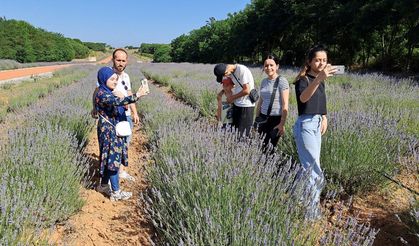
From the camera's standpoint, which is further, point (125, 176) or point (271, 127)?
point (125, 176)

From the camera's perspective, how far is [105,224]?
3.07 metres

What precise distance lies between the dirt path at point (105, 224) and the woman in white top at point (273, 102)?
1.54m

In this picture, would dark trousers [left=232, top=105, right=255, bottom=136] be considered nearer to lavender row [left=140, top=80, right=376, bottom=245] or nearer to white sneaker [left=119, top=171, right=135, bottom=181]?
lavender row [left=140, top=80, right=376, bottom=245]

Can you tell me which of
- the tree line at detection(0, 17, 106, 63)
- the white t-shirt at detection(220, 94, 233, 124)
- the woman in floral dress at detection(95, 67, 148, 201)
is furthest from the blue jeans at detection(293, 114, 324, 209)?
the tree line at detection(0, 17, 106, 63)

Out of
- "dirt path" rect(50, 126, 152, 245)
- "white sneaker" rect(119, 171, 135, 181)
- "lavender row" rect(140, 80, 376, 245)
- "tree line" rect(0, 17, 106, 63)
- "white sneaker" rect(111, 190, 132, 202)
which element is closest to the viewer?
"lavender row" rect(140, 80, 376, 245)

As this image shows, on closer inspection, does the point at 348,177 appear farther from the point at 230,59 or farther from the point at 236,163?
the point at 230,59

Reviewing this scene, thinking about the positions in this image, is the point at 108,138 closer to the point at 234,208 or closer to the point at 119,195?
the point at 119,195

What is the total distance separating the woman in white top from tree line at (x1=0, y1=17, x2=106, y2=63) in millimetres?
59386

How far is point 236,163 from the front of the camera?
102 inches

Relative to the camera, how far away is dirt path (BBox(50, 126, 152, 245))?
8.87 ft

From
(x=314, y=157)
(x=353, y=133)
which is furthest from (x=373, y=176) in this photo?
(x=314, y=157)

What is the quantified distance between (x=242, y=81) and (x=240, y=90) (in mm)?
149

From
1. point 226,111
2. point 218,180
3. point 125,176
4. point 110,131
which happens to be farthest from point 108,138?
point 218,180

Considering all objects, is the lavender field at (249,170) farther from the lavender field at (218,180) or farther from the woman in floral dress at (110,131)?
the woman in floral dress at (110,131)
